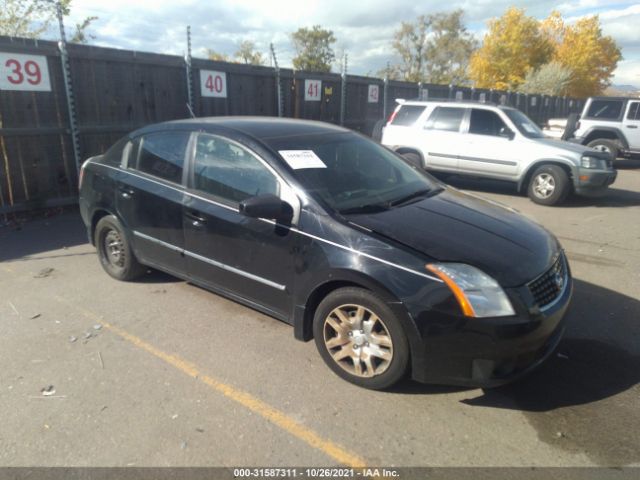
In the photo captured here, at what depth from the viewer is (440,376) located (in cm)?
274

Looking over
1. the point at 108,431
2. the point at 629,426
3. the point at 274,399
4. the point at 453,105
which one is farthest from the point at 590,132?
the point at 108,431

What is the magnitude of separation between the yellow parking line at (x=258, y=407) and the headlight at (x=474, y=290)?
3.42ft

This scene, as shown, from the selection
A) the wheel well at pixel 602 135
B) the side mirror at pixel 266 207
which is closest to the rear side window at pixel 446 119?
the wheel well at pixel 602 135

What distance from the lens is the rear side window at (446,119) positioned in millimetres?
9352

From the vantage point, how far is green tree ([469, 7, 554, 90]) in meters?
40.3

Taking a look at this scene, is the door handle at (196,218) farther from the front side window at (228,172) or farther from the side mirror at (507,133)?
the side mirror at (507,133)

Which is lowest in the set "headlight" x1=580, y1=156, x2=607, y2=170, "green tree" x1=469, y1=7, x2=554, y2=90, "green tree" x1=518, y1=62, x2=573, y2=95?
"headlight" x1=580, y1=156, x2=607, y2=170

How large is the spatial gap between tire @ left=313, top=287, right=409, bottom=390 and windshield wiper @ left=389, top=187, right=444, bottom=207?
0.88 meters

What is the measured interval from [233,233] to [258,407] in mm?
1317

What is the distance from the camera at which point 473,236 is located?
10.0ft

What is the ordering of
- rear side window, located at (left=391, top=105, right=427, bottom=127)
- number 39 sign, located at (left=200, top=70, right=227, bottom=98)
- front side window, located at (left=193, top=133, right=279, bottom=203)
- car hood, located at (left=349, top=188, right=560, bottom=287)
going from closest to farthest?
car hood, located at (left=349, top=188, right=560, bottom=287), front side window, located at (left=193, top=133, right=279, bottom=203), number 39 sign, located at (left=200, top=70, right=227, bottom=98), rear side window, located at (left=391, top=105, right=427, bottom=127)

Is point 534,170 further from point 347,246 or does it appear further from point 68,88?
point 68,88

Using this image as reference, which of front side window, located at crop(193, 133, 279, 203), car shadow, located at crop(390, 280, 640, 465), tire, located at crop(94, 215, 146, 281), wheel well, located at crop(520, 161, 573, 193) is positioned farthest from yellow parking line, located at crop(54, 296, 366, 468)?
wheel well, located at crop(520, 161, 573, 193)

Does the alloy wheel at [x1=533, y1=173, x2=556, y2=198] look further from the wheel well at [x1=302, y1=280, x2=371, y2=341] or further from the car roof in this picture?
the wheel well at [x1=302, y1=280, x2=371, y2=341]
